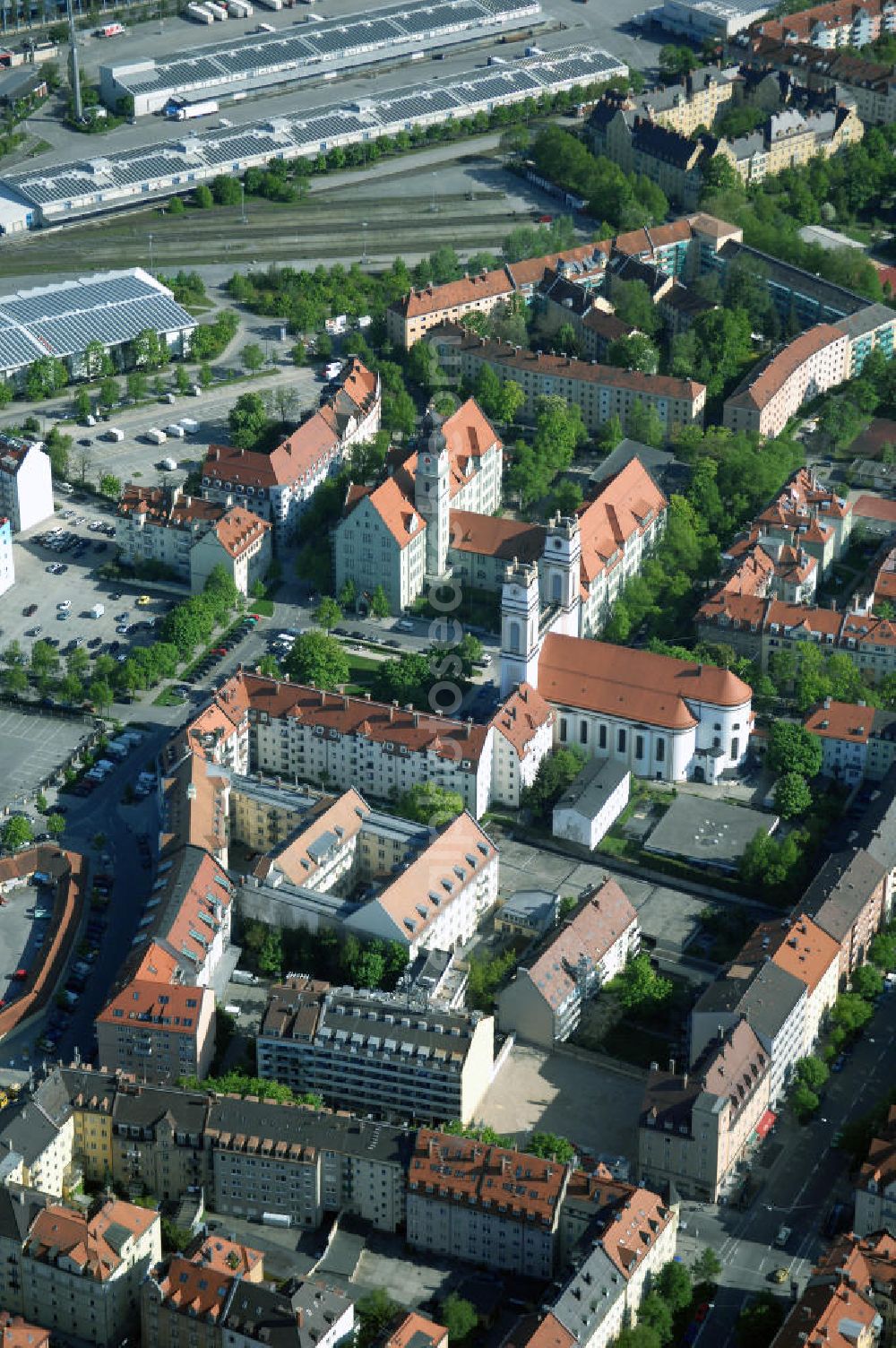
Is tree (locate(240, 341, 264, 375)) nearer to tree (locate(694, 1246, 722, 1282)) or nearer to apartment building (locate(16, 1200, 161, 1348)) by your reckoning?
apartment building (locate(16, 1200, 161, 1348))

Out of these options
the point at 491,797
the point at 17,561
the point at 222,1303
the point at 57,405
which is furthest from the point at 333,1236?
the point at 57,405

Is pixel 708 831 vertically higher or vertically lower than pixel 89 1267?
lower

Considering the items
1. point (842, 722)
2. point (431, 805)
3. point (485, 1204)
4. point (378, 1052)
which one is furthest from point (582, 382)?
point (485, 1204)

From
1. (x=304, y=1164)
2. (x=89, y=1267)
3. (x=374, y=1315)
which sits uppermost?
(x=89, y=1267)

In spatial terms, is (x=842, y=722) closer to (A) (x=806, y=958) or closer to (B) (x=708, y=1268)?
(A) (x=806, y=958)

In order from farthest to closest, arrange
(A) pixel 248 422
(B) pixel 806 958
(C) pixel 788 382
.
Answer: (C) pixel 788 382
(A) pixel 248 422
(B) pixel 806 958

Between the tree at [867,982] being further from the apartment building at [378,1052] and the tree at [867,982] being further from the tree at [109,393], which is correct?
the tree at [109,393]
